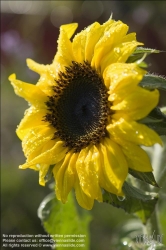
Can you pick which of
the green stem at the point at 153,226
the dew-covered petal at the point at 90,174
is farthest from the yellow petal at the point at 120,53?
the green stem at the point at 153,226

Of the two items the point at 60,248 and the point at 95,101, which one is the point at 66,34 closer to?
the point at 95,101

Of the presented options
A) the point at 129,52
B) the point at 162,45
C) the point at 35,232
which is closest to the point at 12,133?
the point at 35,232

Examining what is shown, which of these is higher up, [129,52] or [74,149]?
[129,52]

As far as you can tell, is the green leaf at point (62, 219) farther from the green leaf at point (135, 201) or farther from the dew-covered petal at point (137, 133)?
the dew-covered petal at point (137, 133)

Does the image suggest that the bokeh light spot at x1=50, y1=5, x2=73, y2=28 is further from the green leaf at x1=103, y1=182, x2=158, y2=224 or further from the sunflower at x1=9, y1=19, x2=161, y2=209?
the green leaf at x1=103, y1=182, x2=158, y2=224

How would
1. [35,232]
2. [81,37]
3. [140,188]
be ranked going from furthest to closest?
Answer: [35,232]
[140,188]
[81,37]

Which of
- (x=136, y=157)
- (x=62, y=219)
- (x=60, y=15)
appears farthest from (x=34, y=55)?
(x=136, y=157)
